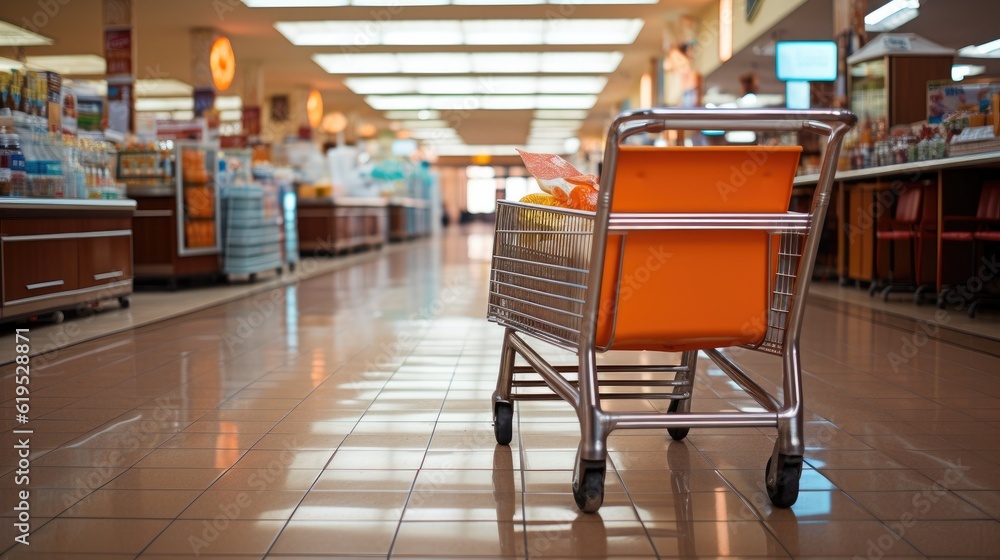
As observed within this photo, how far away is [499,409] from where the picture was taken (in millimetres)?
2771

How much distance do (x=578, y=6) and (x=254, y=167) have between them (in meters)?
5.12

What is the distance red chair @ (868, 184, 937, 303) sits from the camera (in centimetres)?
650

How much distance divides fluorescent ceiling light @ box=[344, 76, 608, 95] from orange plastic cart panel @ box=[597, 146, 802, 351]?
16.2m

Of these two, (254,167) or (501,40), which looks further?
(501,40)

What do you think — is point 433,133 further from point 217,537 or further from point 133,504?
point 217,537

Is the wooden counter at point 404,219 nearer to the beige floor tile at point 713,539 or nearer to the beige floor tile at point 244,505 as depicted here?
the beige floor tile at point 244,505

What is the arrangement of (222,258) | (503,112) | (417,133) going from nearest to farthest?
(222,258) → (503,112) → (417,133)

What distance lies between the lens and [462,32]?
14.0m

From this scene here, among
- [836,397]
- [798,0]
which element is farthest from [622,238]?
[798,0]

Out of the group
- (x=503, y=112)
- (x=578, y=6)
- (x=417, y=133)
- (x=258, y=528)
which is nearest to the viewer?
(x=258, y=528)

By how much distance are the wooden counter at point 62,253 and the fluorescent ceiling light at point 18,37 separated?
338 inches

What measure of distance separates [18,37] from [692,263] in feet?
50.6

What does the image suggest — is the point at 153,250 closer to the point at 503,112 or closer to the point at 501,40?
the point at 501,40

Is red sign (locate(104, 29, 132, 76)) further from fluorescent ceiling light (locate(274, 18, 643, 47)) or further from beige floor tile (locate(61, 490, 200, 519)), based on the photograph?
beige floor tile (locate(61, 490, 200, 519))
